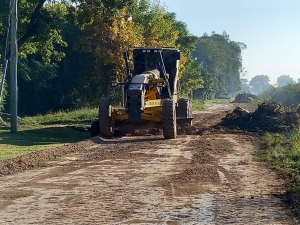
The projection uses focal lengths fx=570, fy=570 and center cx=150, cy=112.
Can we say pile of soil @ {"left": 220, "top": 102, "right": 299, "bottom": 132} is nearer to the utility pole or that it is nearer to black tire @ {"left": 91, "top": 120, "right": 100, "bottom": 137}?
black tire @ {"left": 91, "top": 120, "right": 100, "bottom": 137}

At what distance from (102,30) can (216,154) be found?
28.2 m

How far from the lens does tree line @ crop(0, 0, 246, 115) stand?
32375mm

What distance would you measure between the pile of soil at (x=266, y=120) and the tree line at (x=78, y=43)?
872 cm

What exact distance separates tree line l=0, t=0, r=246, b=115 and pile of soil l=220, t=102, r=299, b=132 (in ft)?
28.6

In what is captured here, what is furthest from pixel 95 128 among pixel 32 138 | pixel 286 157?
pixel 286 157

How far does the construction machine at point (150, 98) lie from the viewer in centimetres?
2159

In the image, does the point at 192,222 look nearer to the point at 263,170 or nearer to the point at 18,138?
the point at 263,170

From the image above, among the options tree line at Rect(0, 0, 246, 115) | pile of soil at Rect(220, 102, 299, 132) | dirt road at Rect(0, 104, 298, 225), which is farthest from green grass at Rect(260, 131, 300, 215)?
tree line at Rect(0, 0, 246, 115)

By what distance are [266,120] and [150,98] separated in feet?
21.6

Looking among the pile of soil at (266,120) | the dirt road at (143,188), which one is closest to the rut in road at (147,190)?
the dirt road at (143,188)

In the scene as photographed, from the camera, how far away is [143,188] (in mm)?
11594

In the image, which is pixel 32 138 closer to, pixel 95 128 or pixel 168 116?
pixel 95 128

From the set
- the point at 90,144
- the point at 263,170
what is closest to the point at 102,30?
the point at 90,144

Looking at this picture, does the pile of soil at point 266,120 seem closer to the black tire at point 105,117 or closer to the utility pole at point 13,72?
the black tire at point 105,117
